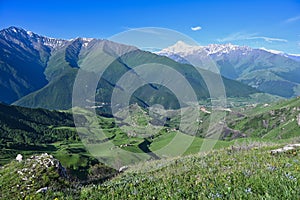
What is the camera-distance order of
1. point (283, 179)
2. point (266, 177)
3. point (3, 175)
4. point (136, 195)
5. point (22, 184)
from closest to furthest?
point (283, 179)
point (266, 177)
point (136, 195)
point (22, 184)
point (3, 175)

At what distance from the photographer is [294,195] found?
6.08 metres

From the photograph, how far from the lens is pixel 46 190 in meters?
10.5

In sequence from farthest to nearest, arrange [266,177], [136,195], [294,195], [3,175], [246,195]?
[3,175]
[136,195]
[266,177]
[246,195]
[294,195]

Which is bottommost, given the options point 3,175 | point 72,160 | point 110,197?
point 72,160

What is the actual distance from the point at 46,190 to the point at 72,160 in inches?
6305

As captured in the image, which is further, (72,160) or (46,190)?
(72,160)

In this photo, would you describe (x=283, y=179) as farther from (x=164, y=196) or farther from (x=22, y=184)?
(x=22, y=184)

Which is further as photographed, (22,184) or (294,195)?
(22,184)

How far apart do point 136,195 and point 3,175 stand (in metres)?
10.2

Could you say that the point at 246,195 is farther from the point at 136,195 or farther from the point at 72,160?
the point at 72,160

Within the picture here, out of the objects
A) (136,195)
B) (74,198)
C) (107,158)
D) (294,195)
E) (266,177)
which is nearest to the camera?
(294,195)

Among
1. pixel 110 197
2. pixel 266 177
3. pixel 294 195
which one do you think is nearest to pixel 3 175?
pixel 110 197

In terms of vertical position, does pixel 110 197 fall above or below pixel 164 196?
below

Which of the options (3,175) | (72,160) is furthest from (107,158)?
(3,175)
